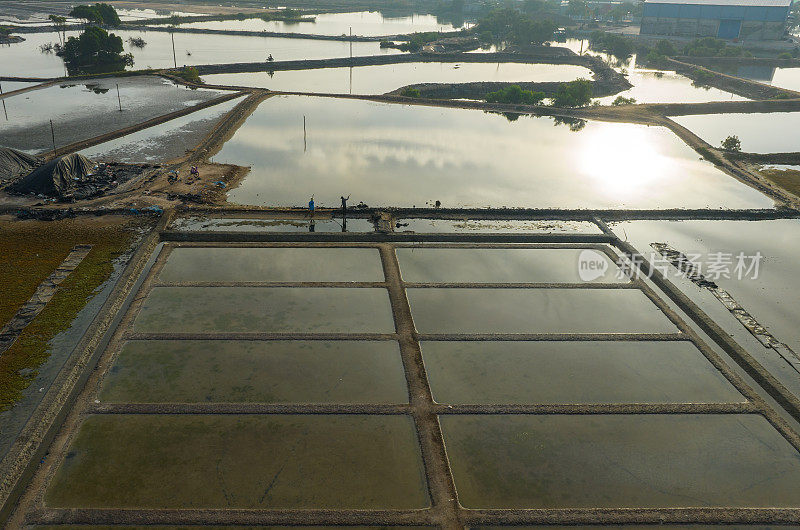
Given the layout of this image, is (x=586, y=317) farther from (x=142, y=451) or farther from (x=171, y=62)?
(x=171, y=62)

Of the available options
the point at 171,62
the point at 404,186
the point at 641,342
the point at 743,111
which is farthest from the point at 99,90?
the point at 743,111

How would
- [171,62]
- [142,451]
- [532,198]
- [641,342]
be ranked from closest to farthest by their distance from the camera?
1. [142,451]
2. [641,342]
3. [532,198]
4. [171,62]

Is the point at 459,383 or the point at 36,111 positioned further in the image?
the point at 36,111

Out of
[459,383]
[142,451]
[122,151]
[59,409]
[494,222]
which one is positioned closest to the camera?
[142,451]

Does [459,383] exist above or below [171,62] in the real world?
below

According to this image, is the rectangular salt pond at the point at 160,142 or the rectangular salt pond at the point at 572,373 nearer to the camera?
the rectangular salt pond at the point at 572,373

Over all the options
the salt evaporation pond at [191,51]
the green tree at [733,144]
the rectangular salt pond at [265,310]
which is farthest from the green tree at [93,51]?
the green tree at [733,144]

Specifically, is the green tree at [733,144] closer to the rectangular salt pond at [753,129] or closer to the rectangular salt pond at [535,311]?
the rectangular salt pond at [753,129]
